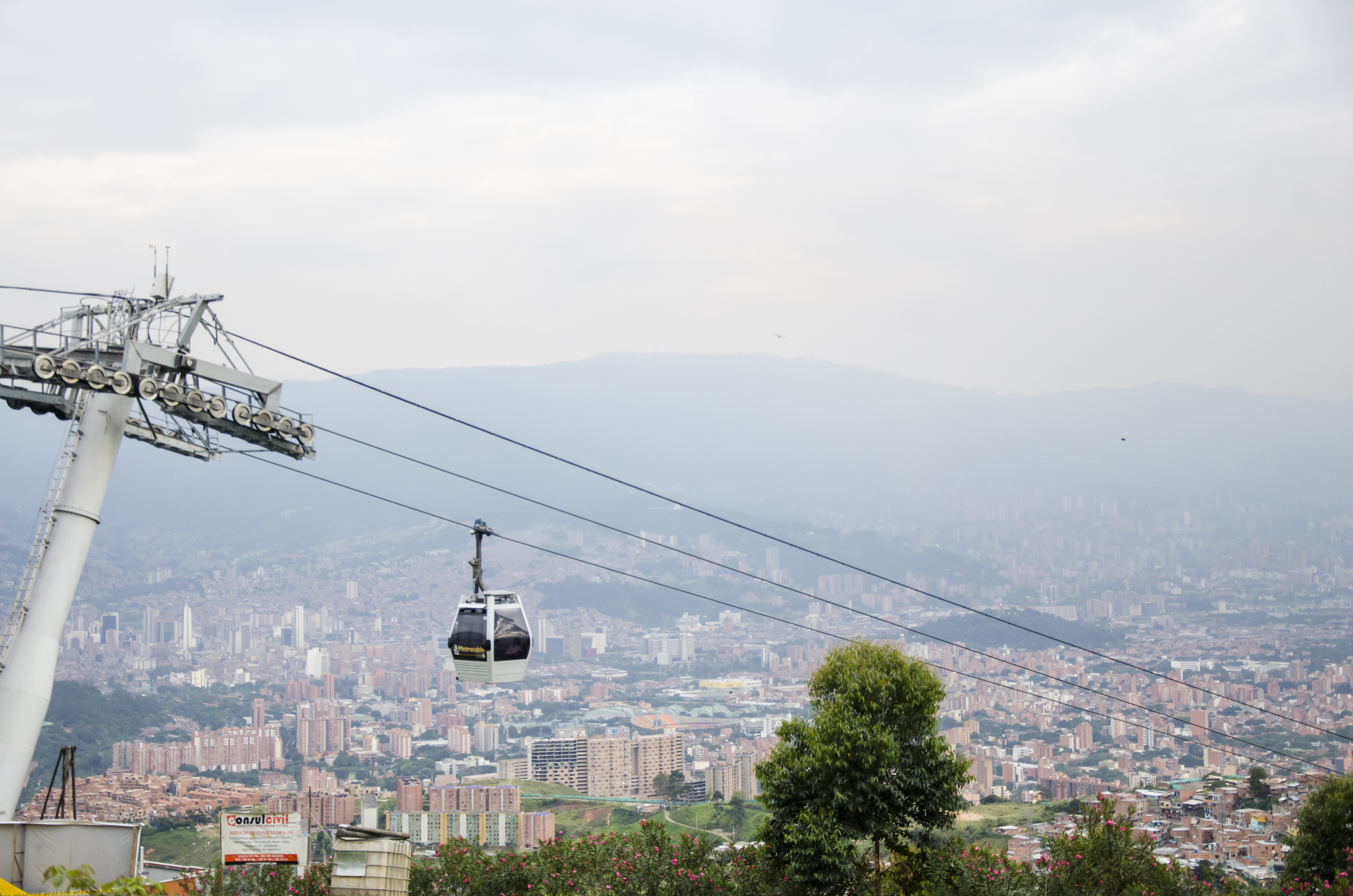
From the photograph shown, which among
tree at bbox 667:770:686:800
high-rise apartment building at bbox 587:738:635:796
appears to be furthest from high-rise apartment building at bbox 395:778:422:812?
high-rise apartment building at bbox 587:738:635:796

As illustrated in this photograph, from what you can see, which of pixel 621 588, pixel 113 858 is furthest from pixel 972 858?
pixel 621 588

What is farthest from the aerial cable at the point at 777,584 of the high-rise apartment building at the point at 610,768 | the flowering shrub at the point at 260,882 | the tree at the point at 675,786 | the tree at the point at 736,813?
the high-rise apartment building at the point at 610,768

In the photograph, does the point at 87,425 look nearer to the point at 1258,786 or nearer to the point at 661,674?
the point at 1258,786

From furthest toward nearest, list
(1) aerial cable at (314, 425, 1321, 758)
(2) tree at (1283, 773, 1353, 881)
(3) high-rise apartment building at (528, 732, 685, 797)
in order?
(3) high-rise apartment building at (528, 732, 685, 797), (1) aerial cable at (314, 425, 1321, 758), (2) tree at (1283, 773, 1353, 881)

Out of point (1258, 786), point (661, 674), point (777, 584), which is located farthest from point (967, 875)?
point (661, 674)

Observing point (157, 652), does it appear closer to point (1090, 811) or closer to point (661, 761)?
point (661, 761)

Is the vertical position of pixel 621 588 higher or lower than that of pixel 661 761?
higher

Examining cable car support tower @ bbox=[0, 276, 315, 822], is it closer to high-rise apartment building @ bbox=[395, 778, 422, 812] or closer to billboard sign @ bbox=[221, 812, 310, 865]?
billboard sign @ bbox=[221, 812, 310, 865]

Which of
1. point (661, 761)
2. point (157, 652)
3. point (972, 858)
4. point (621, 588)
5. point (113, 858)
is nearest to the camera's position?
point (113, 858)
